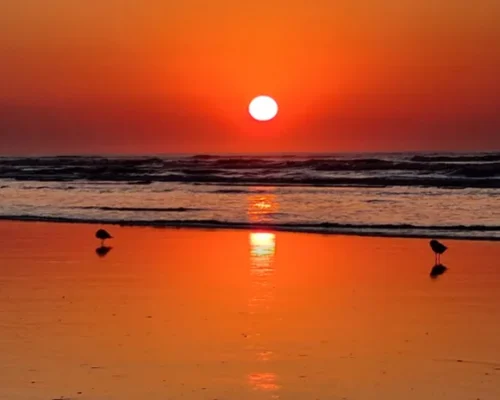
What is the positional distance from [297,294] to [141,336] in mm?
2888

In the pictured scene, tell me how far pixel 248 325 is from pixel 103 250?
23.9 feet

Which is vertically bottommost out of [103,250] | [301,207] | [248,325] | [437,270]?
[248,325]

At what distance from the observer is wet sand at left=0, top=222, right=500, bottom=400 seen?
6949mm

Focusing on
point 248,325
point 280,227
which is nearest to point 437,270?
point 248,325

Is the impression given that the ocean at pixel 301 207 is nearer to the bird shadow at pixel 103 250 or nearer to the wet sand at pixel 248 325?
the bird shadow at pixel 103 250

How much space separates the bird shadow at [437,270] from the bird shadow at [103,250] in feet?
18.9

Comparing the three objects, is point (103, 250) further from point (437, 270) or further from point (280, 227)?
point (437, 270)

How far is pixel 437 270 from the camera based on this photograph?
1301cm

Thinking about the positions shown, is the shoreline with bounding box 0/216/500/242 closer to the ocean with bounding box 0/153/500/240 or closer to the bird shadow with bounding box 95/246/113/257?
the ocean with bounding box 0/153/500/240

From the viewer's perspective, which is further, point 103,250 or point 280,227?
point 280,227

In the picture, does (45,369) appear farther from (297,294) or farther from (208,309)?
(297,294)

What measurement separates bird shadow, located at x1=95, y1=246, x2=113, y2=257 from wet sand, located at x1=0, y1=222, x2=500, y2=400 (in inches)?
7.1

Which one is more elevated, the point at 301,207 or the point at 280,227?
the point at 301,207

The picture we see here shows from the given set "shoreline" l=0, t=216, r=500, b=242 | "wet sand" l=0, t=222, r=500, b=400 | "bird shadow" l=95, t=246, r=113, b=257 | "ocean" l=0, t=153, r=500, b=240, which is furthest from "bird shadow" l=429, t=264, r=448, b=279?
"bird shadow" l=95, t=246, r=113, b=257
